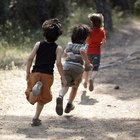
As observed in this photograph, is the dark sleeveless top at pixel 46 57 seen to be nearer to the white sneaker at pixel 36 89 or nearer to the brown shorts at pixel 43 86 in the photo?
the brown shorts at pixel 43 86

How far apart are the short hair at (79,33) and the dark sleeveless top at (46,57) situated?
0.82 m

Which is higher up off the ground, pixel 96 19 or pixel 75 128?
pixel 96 19

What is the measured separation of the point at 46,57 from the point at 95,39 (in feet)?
10.0

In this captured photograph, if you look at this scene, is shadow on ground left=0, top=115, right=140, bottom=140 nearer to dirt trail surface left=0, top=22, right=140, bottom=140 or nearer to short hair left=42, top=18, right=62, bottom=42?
dirt trail surface left=0, top=22, right=140, bottom=140

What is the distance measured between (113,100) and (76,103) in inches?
31.1

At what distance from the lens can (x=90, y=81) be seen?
406 inches

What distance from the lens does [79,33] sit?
8.34 metres

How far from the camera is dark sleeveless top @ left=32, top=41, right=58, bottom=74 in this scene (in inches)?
299

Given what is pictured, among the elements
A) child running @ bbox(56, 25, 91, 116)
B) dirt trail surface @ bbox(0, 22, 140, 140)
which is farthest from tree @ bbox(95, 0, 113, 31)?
child running @ bbox(56, 25, 91, 116)

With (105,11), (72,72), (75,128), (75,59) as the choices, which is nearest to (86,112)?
(72,72)

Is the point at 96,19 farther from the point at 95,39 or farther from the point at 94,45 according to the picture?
the point at 94,45

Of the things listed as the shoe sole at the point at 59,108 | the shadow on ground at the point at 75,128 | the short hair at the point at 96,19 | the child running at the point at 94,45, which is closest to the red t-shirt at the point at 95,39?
the child running at the point at 94,45

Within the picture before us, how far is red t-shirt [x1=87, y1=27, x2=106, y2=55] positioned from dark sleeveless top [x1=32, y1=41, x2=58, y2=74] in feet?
9.54

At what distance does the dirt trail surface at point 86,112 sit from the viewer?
292 inches
